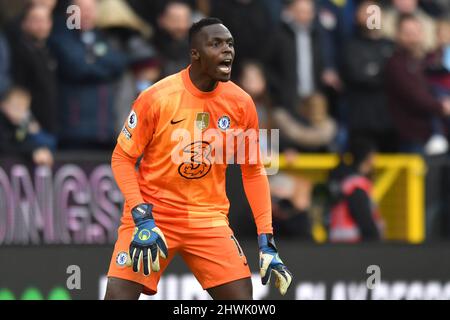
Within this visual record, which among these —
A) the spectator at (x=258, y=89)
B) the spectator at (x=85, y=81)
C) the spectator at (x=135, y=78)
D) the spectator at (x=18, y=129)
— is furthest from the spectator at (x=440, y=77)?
the spectator at (x=18, y=129)

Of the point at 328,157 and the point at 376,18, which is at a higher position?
the point at 376,18

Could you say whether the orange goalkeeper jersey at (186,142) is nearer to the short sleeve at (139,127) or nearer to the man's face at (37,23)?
the short sleeve at (139,127)

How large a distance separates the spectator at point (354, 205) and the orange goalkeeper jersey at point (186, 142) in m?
4.40

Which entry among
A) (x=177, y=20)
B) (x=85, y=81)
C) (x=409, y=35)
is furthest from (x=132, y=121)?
(x=409, y=35)

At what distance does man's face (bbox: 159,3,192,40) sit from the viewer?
534 inches

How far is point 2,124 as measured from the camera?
42.2ft

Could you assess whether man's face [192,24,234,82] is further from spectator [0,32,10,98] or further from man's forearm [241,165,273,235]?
spectator [0,32,10,98]

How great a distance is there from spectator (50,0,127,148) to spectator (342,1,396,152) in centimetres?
257

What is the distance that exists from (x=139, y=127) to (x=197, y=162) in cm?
47

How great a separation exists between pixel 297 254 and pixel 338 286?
1.72 ft

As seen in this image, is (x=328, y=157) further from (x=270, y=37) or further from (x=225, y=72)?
(x=225, y=72)

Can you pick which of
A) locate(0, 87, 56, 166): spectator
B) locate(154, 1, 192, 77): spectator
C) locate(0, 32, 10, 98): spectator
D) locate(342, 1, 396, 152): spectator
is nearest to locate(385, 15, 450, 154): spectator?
locate(342, 1, 396, 152): spectator

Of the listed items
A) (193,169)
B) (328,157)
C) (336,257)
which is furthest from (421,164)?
(193,169)

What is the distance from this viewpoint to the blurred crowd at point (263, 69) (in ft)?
42.9
